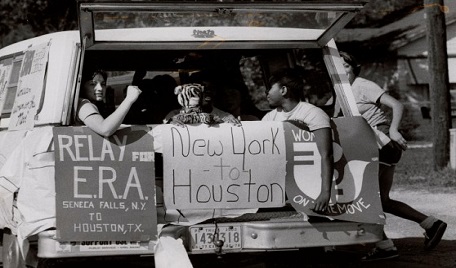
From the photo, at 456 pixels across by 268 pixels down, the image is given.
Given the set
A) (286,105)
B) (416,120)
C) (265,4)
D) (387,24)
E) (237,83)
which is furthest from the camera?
(387,24)

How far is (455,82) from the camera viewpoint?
28.8 meters

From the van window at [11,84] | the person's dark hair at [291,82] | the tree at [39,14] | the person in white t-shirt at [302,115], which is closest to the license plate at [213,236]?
the person in white t-shirt at [302,115]

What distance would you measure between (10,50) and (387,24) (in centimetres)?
2774

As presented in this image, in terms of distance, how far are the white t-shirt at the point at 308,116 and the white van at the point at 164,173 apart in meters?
0.10

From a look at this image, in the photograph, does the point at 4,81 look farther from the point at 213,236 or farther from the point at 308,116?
the point at 308,116

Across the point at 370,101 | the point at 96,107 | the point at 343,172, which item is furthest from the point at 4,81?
the point at 370,101

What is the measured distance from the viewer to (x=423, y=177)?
15555 millimetres

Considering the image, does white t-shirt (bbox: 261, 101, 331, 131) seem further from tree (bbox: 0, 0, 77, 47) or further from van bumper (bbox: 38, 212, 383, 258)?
tree (bbox: 0, 0, 77, 47)

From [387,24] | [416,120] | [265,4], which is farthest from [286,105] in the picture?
[387,24]

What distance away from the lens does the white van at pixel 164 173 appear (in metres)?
6.02

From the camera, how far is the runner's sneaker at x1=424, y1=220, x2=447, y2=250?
834cm

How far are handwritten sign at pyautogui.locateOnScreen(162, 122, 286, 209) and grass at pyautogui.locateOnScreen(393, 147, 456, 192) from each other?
7.92m

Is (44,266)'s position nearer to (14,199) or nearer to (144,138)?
(14,199)

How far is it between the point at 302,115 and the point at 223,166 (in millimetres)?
727
